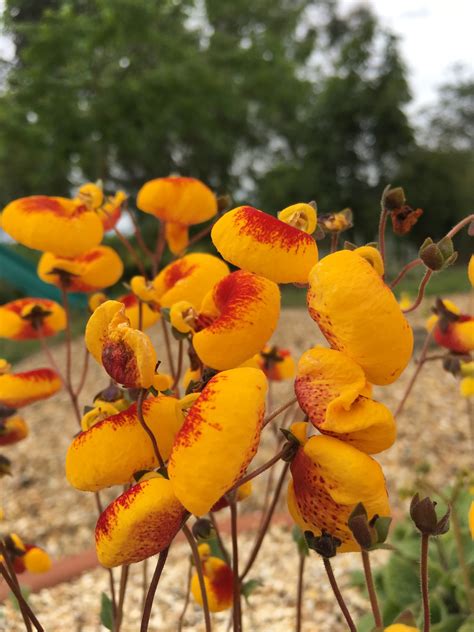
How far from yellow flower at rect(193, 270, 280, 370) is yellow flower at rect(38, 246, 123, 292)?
0.25 metres

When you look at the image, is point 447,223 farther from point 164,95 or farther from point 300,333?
point 300,333

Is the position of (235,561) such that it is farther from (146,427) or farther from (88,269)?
(88,269)

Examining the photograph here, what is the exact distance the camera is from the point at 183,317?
0.36 metres

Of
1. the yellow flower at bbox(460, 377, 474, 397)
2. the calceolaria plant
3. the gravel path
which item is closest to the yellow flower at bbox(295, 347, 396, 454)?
the calceolaria plant

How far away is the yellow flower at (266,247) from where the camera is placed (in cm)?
32

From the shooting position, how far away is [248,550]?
1.39 metres

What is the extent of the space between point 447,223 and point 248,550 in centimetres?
839

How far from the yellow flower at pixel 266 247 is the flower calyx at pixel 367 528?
12 centimetres

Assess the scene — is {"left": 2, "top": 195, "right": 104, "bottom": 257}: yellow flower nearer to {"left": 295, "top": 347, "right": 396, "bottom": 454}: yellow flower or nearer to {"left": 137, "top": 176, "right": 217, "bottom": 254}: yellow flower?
{"left": 137, "top": 176, "right": 217, "bottom": 254}: yellow flower

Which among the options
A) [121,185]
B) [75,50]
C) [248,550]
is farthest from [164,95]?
[248,550]

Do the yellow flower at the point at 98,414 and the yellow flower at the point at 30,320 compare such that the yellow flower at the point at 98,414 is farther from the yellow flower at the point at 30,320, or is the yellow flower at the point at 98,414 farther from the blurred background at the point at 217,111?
the blurred background at the point at 217,111

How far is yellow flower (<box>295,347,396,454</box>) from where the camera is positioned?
0.29 m

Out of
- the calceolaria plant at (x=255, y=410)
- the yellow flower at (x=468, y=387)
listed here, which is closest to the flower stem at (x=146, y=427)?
the calceolaria plant at (x=255, y=410)

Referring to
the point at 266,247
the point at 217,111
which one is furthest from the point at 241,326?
the point at 217,111
